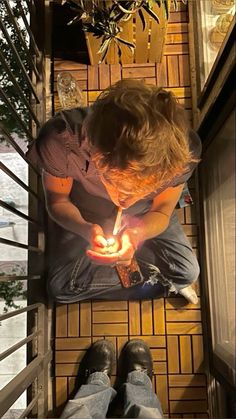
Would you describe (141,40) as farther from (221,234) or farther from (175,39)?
(221,234)

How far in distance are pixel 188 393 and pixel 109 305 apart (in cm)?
38

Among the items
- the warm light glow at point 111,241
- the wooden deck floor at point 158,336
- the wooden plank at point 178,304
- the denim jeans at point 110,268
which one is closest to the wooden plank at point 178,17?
the wooden deck floor at point 158,336

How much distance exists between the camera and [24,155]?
1.37 meters

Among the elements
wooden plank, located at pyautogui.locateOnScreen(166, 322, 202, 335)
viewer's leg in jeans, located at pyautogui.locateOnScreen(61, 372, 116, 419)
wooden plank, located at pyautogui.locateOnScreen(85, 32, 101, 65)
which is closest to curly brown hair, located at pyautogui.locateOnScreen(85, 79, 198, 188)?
wooden plank, located at pyautogui.locateOnScreen(85, 32, 101, 65)

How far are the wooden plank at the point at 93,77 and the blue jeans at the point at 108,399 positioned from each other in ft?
3.23

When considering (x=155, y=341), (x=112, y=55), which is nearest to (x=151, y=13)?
(x=112, y=55)

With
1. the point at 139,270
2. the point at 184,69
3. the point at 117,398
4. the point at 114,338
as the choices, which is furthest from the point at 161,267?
the point at 184,69

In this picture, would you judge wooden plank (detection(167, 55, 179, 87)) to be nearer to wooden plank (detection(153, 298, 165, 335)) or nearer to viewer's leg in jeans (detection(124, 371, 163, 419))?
wooden plank (detection(153, 298, 165, 335))

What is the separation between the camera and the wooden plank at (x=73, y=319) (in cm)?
156

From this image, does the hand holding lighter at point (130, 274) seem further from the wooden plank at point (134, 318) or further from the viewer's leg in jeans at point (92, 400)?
the viewer's leg in jeans at point (92, 400)

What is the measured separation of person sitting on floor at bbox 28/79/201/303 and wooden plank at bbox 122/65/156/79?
360mm

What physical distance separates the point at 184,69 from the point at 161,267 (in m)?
0.74

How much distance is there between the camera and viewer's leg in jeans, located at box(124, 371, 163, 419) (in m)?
1.25

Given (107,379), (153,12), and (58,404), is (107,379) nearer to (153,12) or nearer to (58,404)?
(58,404)
